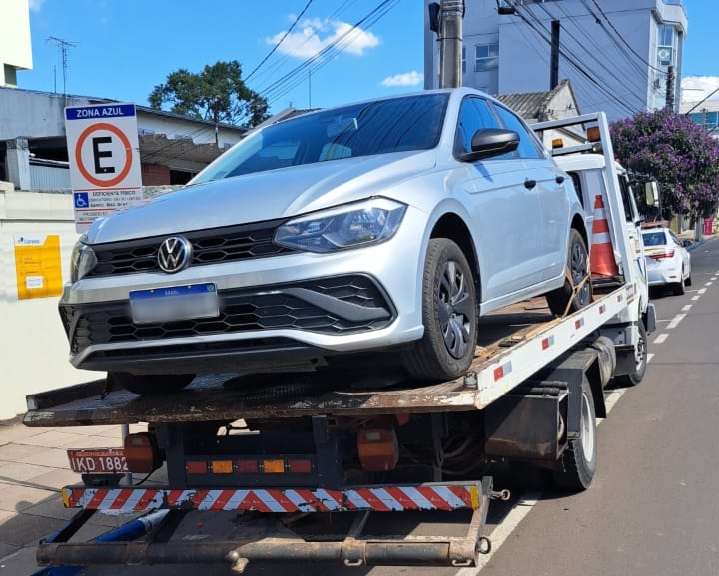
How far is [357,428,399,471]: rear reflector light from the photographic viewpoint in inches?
148

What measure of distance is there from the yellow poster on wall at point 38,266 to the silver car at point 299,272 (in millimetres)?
4634

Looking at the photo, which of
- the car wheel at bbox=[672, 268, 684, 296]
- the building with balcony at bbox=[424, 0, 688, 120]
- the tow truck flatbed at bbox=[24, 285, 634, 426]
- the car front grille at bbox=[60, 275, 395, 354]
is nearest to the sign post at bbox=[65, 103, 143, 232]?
the tow truck flatbed at bbox=[24, 285, 634, 426]

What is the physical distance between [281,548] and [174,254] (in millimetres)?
1484

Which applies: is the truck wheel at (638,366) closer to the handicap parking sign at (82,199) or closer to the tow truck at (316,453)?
the tow truck at (316,453)

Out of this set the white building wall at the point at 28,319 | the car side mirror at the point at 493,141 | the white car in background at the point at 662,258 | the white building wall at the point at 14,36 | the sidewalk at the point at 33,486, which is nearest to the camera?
the car side mirror at the point at 493,141

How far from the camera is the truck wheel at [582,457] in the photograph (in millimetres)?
5160

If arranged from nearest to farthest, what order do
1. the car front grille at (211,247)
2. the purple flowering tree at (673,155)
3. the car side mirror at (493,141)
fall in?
the car front grille at (211,247) → the car side mirror at (493,141) → the purple flowering tree at (673,155)

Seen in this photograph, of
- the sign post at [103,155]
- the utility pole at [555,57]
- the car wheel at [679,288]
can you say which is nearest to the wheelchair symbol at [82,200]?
the sign post at [103,155]

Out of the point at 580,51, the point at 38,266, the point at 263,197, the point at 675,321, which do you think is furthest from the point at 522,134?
the point at 580,51

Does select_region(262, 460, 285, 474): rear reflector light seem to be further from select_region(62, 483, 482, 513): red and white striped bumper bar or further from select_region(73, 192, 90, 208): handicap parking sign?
select_region(73, 192, 90, 208): handicap parking sign

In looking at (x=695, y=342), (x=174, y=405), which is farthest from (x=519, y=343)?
(x=695, y=342)

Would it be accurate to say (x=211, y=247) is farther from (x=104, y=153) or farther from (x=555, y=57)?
(x=555, y=57)

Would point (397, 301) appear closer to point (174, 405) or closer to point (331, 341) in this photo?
point (331, 341)

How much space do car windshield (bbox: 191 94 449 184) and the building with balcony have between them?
40484 mm
